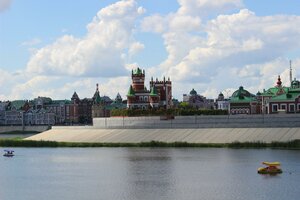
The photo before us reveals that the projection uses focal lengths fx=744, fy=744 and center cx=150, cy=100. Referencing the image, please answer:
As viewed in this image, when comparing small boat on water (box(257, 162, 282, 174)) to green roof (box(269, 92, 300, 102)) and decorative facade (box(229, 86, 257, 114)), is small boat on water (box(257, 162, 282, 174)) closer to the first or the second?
green roof (box(269, 92, 300, 102))

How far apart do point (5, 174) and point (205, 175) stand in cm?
1976

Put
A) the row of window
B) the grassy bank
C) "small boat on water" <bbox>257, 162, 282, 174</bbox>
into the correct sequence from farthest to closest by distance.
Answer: the row of window
the grassy bank
"small boat on water" <bbox>257, 162, 282, 174</bbox>

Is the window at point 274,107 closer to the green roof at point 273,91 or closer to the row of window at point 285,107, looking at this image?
the row of window at point 285,107

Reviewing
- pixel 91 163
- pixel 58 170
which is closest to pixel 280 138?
pixel 91 163

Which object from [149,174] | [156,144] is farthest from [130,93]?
[149,174]

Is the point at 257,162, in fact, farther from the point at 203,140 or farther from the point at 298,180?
the point at 203,140

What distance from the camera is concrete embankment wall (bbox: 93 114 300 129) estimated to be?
10881 centimetres

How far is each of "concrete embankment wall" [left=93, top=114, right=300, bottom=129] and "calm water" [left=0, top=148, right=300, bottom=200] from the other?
1827 cm

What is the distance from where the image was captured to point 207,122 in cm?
11475

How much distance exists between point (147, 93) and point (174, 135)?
2949 cm

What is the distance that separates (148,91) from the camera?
141m

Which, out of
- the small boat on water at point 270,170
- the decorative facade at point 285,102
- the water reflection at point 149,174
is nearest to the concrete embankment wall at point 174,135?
the water reflection at point 149,174

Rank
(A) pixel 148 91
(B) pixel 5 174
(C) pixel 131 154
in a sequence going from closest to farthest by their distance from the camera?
1. (B) pixel 5 174
2. (C) pixel 131 154
3. (A) pixel 148 91

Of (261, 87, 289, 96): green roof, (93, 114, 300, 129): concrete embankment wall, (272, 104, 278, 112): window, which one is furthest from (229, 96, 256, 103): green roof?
(93, 114, 300, 129): concrete embankment wall
